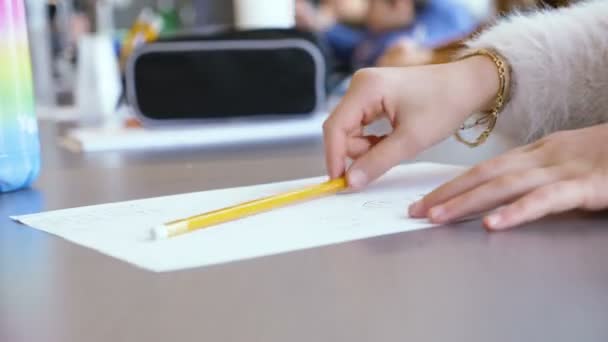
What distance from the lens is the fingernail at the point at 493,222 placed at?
A: 49cm

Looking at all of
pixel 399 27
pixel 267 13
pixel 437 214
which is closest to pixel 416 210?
pixel 437 214

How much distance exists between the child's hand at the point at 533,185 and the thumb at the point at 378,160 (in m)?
0.11

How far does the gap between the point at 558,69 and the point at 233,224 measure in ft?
1.17

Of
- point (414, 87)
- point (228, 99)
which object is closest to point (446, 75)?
point (414, 87)

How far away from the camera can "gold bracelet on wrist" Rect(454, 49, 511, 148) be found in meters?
0.72

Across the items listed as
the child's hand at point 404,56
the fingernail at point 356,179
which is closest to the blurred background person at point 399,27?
the child's hand at point 404,56

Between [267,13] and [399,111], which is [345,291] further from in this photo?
[267,13]

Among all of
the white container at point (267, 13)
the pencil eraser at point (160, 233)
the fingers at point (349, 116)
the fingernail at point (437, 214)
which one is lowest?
the fingernail at point (437, 214)

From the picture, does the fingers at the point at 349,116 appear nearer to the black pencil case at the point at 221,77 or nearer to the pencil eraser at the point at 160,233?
the pencil eraser at the point at 160,233

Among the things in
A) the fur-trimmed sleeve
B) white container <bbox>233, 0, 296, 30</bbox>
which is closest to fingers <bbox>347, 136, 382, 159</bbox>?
the fur-trimmed sleeve

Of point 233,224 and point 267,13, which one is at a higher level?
point 267,13

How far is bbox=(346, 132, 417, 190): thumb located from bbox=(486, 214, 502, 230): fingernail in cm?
17

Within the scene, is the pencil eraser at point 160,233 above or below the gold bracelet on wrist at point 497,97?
below

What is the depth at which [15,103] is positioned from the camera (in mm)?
711
